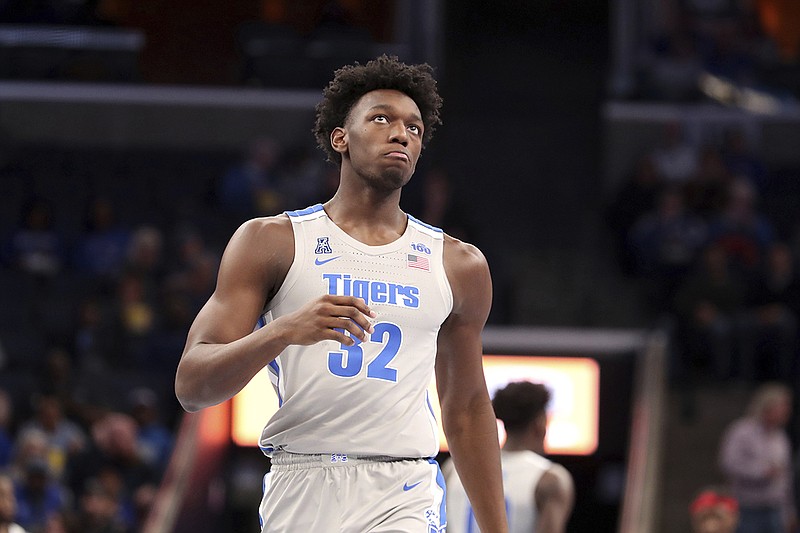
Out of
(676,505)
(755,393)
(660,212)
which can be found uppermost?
(660,212)

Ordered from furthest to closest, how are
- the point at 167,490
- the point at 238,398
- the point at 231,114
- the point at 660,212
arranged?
1. the point at 231,114
2. the point at 660,212
3. the point at 238,398
4. the point at 167,490

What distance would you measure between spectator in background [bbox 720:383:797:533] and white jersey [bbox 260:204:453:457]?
7.39 m

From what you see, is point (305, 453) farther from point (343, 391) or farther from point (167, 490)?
point (167, 490)

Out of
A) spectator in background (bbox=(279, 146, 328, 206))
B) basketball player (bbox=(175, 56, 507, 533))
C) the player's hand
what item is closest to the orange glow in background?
spectator in background (bbox=(279, 146, 328, 206))

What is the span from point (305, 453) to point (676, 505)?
8864 mm

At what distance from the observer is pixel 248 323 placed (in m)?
3.66

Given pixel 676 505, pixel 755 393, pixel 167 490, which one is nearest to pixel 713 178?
pixel 755 393

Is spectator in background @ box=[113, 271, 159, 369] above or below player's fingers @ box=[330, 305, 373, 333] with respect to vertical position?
below

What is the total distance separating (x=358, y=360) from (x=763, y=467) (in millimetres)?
7623

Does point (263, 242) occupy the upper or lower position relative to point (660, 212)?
upper

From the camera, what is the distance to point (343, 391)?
3707 millimetres

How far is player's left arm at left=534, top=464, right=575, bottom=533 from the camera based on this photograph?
218 inches

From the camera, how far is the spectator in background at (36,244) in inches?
Result: 549

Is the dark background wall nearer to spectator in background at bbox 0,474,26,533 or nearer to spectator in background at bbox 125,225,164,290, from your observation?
spectator in background at bbox 125,225,164,290
